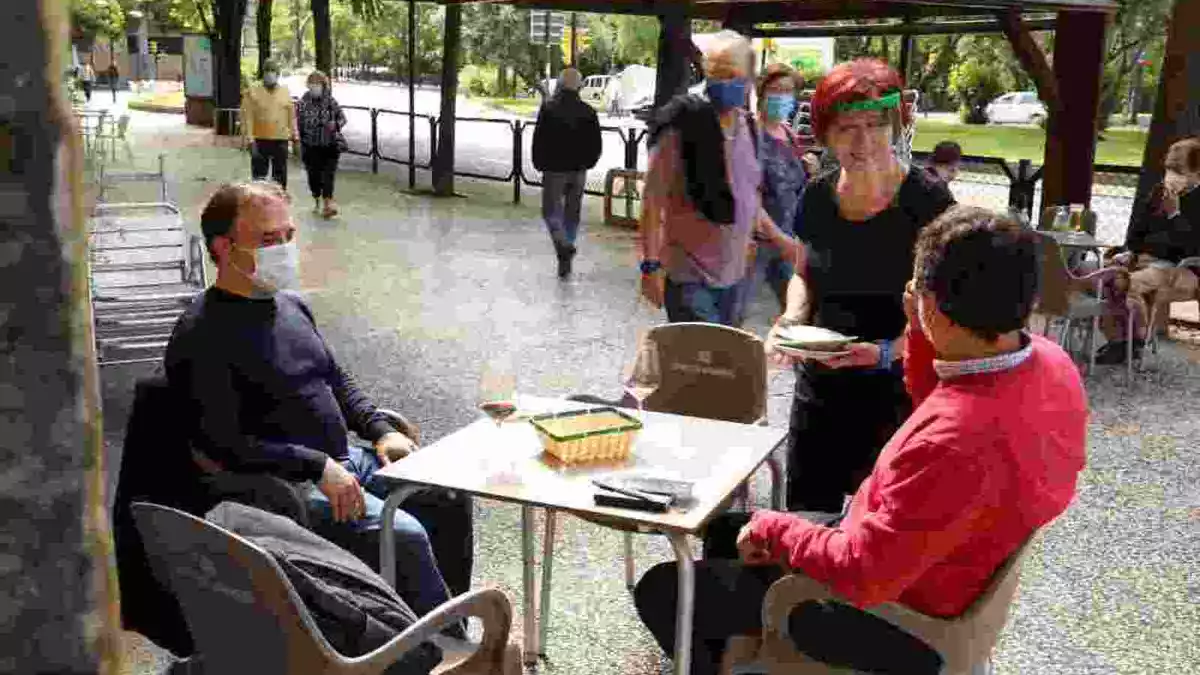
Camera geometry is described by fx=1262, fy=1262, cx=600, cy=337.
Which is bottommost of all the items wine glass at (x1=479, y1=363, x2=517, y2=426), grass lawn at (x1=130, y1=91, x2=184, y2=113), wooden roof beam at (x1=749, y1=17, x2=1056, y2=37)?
grass lawn at (x1=130, y1=91, x2=184, y2=113)

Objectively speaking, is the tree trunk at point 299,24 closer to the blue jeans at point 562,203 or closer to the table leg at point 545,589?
the blue jeans at point 562,203

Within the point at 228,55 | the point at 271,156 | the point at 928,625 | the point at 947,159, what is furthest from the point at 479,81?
the point at 928,625

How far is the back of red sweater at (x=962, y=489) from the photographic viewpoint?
7.94 ft

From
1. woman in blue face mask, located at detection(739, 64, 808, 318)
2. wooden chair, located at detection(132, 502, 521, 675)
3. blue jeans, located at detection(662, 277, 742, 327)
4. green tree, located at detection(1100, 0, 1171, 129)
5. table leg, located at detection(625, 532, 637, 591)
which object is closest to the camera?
wooden chair, located at detection(132, 502, 521, 675)

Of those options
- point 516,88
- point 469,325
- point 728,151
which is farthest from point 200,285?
point 516,88

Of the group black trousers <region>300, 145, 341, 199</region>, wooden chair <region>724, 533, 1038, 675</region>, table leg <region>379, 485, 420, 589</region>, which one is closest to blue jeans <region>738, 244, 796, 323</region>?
table leg <region>379, 485, 420, 589</region>

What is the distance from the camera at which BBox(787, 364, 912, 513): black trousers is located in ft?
12.2

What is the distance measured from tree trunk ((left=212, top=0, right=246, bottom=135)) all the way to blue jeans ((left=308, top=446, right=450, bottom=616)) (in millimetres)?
24356

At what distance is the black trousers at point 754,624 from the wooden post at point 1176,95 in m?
7.61

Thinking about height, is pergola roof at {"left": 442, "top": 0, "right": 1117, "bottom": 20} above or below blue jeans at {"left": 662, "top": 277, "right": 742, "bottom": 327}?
above

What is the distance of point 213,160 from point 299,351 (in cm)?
1894

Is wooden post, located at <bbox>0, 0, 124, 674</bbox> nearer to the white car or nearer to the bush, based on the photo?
the white car

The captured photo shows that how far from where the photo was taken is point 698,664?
121 inches

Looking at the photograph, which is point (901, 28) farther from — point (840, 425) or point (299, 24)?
point (299, 24)
